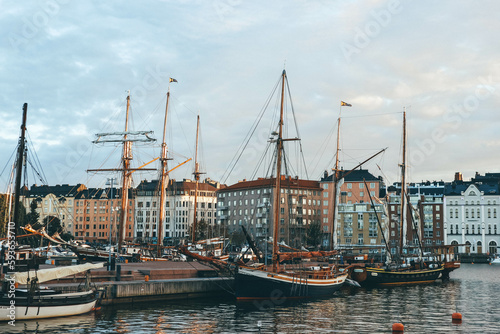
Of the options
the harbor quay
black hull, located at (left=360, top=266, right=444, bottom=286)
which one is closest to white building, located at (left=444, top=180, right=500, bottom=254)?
Answer: black hull, located at (left=360, top=266, right=444, bottom=286)

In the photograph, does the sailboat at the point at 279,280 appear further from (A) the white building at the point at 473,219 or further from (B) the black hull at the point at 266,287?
(A) the white building at the point at 473,219

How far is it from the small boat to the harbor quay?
1442 millimetres

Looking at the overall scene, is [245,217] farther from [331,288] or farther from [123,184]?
[331,288]

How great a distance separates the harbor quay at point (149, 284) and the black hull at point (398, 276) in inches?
963

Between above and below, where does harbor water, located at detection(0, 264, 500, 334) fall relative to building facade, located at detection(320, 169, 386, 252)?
below

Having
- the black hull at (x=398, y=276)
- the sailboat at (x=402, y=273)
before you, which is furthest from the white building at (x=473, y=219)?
the black hull at (x=398, y=276)

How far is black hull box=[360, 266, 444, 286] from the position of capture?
7188 cm

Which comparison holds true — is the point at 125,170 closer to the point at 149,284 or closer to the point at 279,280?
the point at 149,284

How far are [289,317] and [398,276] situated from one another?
35.9 m

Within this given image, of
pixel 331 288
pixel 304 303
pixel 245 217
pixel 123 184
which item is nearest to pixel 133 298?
pixel 304 303

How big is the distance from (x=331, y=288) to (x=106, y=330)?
93.4ft

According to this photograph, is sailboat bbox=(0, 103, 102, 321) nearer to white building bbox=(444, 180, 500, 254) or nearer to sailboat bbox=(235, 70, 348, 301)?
sailboat bbox=(235, 70, 348, 301)

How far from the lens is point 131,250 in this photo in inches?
3317

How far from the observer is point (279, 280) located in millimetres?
50594
